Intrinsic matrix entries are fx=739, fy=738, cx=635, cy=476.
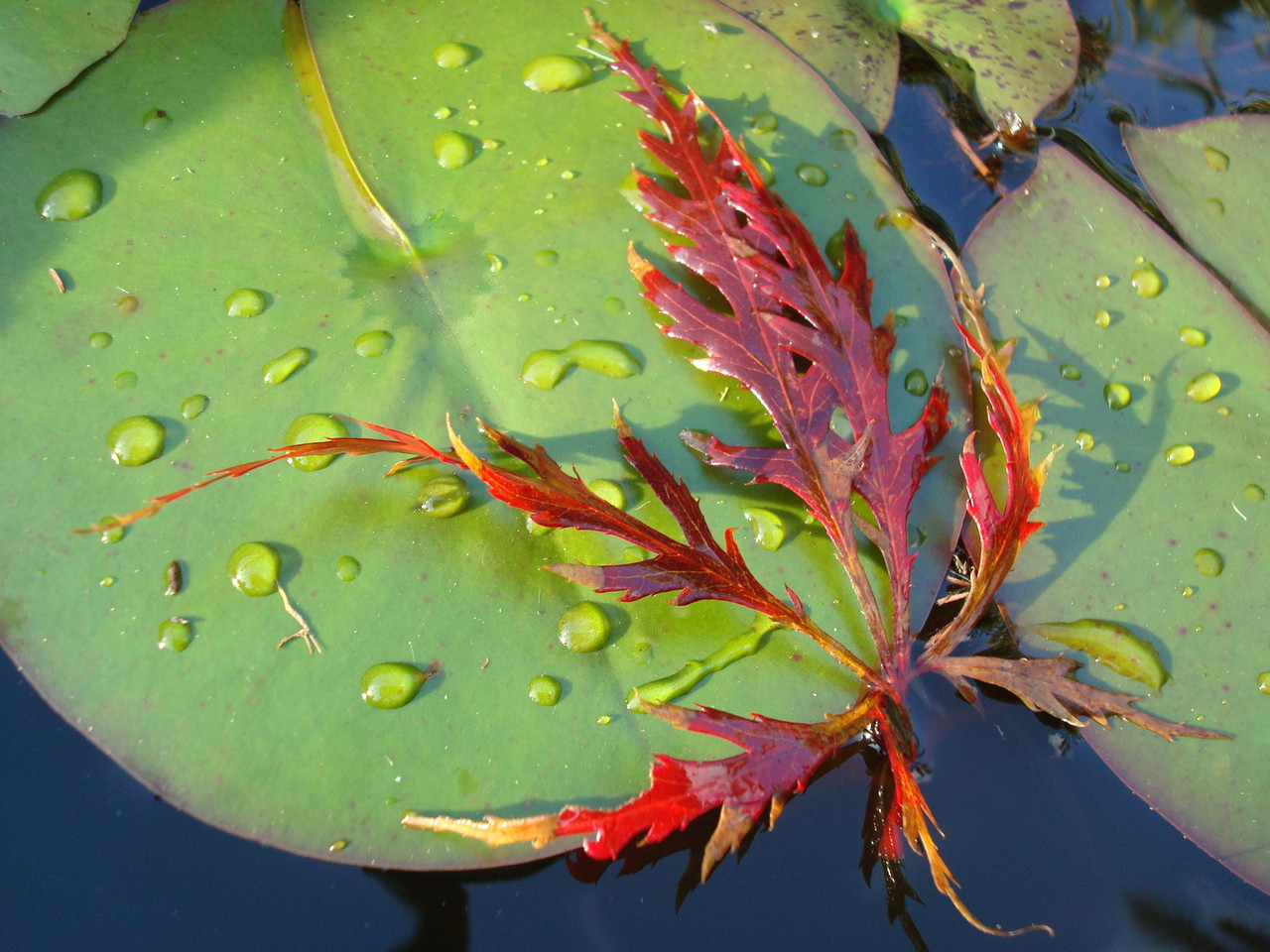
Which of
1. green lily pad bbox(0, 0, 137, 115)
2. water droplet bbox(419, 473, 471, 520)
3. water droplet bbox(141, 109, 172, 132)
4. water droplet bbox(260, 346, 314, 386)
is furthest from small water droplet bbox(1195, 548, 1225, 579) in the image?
green lily pad bbox(0, 0, 137, 115)

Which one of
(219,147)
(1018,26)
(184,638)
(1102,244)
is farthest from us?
(1018,26)

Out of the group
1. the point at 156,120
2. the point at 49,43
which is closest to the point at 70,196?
the point at 156,120

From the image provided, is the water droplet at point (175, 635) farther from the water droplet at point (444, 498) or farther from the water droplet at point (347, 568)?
the water droplet at point (444, 498)

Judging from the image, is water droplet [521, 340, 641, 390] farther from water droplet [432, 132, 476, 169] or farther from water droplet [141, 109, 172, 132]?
water droplet [141, 109, 172, 132]

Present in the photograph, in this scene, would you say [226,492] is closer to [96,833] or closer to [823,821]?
[96,833]

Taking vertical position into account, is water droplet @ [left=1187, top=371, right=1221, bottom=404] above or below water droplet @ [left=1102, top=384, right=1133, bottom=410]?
above

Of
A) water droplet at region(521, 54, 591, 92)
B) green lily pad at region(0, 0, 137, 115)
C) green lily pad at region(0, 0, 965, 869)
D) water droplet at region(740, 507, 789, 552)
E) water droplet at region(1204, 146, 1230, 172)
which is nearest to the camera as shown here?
green lily pad at region(0, 0, 965, 869)

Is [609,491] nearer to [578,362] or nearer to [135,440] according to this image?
[578,362]

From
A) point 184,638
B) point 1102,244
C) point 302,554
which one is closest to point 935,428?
point 1102,244
